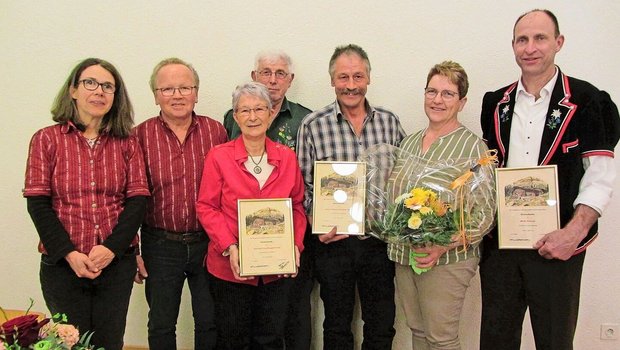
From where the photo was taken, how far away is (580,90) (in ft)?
6.21

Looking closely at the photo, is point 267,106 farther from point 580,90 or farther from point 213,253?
point 580,90

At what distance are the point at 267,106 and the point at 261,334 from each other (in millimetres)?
1053

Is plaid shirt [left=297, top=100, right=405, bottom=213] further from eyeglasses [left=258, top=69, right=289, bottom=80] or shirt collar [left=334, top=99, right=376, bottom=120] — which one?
eyeglasses [left=258, top=69, right=289, bottom=80]

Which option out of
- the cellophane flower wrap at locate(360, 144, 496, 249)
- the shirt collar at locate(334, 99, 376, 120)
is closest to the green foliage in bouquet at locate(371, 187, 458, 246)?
the cellophane flower wrap at locate(360, 144, 496, 249)

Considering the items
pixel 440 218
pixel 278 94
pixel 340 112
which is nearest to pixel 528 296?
pixel 440 218

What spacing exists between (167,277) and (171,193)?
1.34 feet

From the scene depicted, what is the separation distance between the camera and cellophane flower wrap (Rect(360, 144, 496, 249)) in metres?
1.79

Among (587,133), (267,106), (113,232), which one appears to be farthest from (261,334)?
(587,133)

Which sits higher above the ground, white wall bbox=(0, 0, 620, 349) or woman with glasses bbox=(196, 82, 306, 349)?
white wall bbox=(0, 0, 620, 349)

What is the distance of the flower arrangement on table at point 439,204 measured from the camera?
1789 mm

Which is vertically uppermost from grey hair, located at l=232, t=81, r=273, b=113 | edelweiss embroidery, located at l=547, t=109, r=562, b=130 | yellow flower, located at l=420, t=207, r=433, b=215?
grey hair, located at l=232, t=81, r=273, b=113

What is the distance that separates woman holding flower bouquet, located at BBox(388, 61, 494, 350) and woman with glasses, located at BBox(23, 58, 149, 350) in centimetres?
119

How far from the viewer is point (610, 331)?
273cm

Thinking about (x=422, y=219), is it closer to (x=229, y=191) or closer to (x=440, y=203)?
(x=440, y=203)
